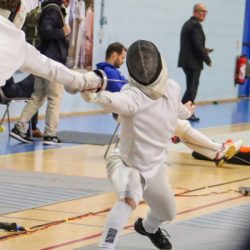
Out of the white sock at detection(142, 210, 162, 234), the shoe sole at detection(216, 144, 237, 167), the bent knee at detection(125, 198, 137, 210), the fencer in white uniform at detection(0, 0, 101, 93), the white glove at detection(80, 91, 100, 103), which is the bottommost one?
the shoe sole at detection(216, 144, 237, 167)

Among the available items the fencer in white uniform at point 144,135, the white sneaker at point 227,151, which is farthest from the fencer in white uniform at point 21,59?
the white sneaker at point 227,151

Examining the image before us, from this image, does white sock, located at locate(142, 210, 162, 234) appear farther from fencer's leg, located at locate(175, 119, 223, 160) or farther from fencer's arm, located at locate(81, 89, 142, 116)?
fencer's leg, located at locate(175, 119, 223, 160)

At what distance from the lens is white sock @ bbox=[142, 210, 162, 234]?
548 centimetres

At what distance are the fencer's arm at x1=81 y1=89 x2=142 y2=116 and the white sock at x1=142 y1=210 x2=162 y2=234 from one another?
0.79m

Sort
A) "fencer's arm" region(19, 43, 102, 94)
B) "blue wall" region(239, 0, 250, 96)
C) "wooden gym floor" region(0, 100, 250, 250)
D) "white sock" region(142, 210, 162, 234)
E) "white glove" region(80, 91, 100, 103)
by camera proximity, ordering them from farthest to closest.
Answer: "blue wall" region(239, 0, 250, 96) < "wooden gym floor" region(0, 100, 250, 250) < "white sock" region(142, 210, 162, 234) < "white glove" region(80, 91, 100, 103) < "fencer's arm" region(19, 43, 102, 94)

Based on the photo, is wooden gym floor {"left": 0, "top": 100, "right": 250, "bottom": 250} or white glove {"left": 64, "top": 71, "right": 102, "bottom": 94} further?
wooden gym floor {"left": 0, "top": 100, "right": 250, "bottom": 250}

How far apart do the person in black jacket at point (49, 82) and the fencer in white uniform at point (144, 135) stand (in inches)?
215

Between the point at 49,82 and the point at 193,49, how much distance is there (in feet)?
15.0

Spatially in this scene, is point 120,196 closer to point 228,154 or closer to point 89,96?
point 89,96

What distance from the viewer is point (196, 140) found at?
9.02 meters

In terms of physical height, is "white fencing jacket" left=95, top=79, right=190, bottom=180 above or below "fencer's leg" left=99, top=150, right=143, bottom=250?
above

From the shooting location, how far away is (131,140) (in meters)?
5.17

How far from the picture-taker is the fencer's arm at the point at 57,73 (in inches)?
166

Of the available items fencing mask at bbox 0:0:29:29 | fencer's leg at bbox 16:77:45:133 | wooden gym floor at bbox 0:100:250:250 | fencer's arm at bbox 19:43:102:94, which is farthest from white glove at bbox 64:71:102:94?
fencer's leg at bbox 16:77:45:133
